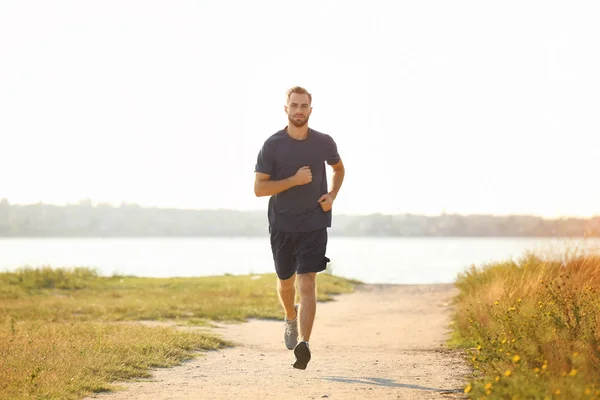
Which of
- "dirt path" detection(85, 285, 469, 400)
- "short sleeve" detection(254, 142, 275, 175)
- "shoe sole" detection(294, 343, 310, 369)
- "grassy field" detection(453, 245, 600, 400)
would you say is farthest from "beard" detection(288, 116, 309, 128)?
"grassy field" detection(453, 245, 600, 400)

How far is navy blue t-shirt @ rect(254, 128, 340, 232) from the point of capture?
24.4 feet

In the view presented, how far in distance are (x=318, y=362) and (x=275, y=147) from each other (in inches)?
102

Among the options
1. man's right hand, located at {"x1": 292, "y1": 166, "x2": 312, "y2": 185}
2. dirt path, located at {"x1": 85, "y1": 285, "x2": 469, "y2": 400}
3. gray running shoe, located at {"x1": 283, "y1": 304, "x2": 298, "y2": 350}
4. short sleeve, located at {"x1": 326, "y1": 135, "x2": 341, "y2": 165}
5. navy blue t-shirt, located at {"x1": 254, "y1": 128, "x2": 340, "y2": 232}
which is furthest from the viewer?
gray running shoe, located at {"x1": 283, "y1": 304, "x2": 298, "y2": 350}

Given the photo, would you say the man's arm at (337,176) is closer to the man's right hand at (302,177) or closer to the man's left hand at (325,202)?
the man's left hand at (325,202)

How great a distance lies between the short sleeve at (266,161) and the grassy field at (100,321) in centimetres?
236

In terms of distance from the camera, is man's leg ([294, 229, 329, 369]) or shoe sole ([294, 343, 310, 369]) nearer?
shoe sole ([294, 343, 310, 369])

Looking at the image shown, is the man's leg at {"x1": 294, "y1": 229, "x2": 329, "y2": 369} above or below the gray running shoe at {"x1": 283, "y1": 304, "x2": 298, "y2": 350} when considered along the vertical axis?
above

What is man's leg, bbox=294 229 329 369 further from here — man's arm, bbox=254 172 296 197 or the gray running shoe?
the gray running shoe

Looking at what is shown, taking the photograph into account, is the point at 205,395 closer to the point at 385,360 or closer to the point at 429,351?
the point at 385,360

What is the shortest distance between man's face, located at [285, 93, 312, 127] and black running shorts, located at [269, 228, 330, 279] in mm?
1101

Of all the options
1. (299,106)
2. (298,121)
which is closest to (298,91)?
(299,106)

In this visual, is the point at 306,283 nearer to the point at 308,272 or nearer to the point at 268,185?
the point at 308,272

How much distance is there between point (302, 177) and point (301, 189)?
24 centimetres

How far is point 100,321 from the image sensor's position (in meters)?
14.1
